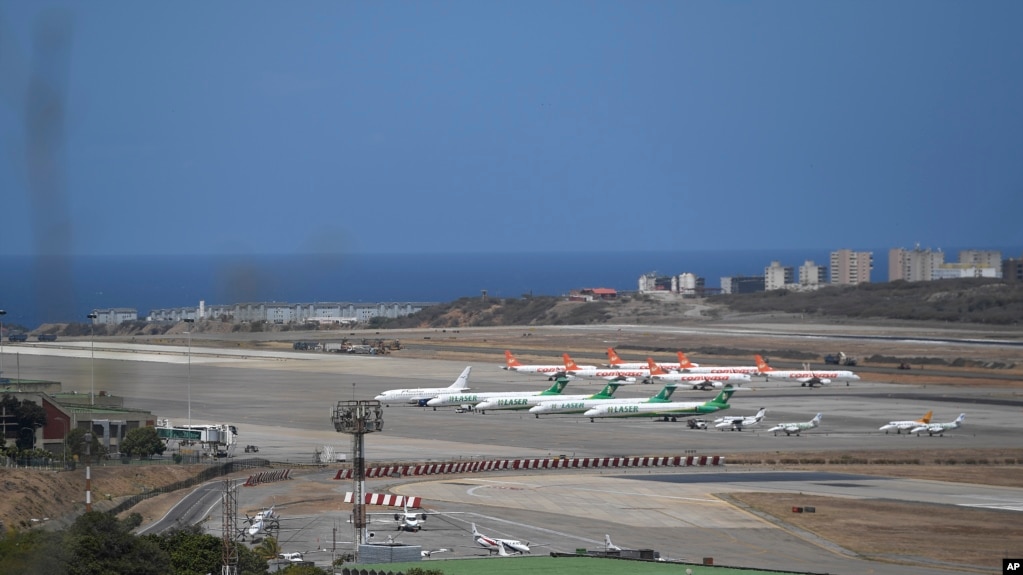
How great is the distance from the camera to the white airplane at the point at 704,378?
140375 millimetres

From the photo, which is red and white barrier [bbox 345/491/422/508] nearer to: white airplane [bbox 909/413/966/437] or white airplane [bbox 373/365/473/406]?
white airplane [bbox 909/413/966/437]

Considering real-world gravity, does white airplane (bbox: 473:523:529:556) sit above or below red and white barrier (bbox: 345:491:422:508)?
below

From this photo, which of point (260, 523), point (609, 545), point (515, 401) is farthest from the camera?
point (515, 401)

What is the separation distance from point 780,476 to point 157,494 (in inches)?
1436

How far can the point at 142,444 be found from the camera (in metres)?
81.8

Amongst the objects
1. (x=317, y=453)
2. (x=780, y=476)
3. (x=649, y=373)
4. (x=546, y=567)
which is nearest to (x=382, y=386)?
(x=649, y=373)

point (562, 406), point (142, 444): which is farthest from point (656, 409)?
point (142, 444)

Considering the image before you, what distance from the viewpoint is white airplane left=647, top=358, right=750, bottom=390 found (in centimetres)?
14038

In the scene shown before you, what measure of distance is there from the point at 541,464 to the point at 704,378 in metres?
59.9

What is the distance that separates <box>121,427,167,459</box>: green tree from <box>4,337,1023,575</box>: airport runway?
766cm

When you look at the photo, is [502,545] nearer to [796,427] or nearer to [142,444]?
[142,444]

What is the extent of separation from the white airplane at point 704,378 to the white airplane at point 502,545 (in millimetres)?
85336

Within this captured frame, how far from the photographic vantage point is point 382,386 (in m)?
138

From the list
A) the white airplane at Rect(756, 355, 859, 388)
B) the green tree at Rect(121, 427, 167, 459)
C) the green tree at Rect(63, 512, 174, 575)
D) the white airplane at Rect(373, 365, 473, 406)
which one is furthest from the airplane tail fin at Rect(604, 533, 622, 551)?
the white airplane at Rect(756, 355, 859, 388)
